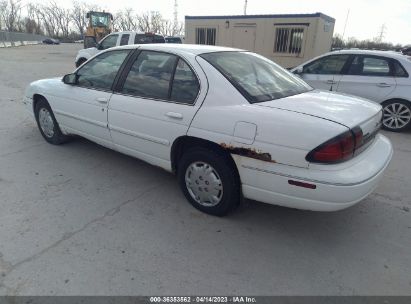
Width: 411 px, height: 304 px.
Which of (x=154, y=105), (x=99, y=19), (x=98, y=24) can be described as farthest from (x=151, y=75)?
(x=99, y=19)

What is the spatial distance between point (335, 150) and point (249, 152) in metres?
0.65

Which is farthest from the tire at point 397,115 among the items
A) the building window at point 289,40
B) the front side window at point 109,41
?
the front side window at point 109,41

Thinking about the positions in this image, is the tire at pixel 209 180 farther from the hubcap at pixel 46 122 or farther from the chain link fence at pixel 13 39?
the chain link fence at pixel 13 39

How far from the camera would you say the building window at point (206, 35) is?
13320mm

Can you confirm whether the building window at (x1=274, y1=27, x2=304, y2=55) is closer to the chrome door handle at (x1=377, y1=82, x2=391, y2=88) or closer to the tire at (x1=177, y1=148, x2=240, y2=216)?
the chrome door handle at (x1=377, y1=82, x2=391, y2=88)

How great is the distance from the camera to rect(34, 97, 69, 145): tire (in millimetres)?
4621

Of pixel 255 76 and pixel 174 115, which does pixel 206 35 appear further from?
pixel 174 115

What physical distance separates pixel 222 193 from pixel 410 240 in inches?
68.1

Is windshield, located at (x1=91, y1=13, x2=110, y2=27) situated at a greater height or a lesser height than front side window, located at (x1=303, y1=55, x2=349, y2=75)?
greater

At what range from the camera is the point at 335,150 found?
2289 millimetres

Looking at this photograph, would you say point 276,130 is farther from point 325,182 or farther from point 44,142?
point 44,142

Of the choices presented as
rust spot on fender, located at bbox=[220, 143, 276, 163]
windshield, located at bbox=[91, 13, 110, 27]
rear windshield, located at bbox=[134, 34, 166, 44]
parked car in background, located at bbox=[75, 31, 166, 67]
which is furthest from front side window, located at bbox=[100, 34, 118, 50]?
windshield, located at bbox=[91, 13, 110, 27]

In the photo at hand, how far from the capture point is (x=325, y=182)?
2.30 metres

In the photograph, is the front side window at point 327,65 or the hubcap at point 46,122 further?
the front side window at point 327,65
